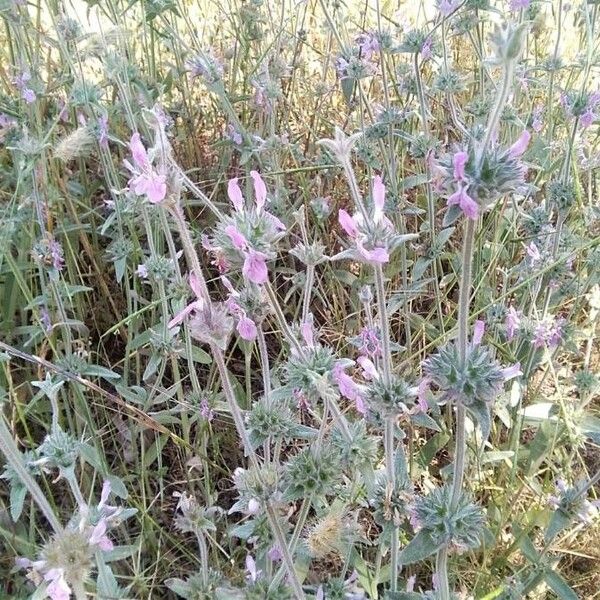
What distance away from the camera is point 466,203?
2.83 ft

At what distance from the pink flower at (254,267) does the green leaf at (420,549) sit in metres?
0.54

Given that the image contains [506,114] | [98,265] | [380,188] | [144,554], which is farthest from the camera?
[98,265]

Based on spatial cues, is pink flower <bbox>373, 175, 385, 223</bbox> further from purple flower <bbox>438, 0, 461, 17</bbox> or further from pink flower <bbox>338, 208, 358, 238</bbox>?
purple flower <bbox>438, 0, 461, 17</bbox>

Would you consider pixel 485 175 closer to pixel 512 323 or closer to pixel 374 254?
pixel 374 254

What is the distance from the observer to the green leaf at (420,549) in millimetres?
1195

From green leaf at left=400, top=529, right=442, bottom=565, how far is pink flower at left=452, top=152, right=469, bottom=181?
64cm

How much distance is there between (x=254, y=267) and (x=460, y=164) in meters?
0.31

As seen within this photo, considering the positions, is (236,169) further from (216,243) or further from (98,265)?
(216,243)

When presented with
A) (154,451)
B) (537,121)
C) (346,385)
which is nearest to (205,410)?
(154,451)

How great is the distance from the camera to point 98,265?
2490 mm

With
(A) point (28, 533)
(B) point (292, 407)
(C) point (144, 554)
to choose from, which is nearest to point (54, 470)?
(A) point (28, 533)

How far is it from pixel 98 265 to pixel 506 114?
1424mm

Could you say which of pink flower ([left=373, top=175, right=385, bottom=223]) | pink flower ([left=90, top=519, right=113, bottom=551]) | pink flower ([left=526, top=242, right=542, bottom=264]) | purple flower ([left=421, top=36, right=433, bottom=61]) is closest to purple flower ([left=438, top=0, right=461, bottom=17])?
purple flower ([left=421, top=36, right=433, bottom=61])

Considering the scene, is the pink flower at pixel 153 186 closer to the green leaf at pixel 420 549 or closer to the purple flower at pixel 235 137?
the green leaf at pixel 420 549
